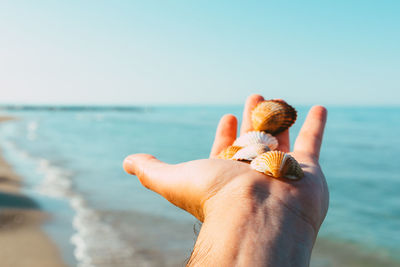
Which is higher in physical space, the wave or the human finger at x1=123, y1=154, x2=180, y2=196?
the human finger at x1=123, y1=154, x2=180, y2=196

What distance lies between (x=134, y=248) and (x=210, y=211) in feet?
13.2

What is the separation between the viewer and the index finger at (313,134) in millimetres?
3902

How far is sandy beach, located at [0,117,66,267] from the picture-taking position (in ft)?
17.3

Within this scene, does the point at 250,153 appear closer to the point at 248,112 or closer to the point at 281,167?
the point at 281,167

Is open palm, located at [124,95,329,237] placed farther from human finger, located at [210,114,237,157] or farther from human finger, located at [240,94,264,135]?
human finger, located at [240,94,264,135]

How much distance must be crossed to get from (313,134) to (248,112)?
1.56 m

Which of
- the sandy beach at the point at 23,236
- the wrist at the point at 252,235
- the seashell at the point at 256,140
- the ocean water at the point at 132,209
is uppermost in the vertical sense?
the seashell at the point at 256,140

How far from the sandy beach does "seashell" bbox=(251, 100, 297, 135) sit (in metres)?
4.05

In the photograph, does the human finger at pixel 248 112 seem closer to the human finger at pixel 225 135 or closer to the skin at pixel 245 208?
the human finger at pixel 225 135

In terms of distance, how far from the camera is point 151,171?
3309 millimetres

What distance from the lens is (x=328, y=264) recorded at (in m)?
6.10

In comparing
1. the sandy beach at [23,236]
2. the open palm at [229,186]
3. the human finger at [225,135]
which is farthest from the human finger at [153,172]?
the sandy beach at [23,236]

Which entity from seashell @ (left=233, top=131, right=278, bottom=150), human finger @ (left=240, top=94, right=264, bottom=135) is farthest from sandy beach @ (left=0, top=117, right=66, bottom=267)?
human finger @ (left=240, top=94, right=264, bottom=135)

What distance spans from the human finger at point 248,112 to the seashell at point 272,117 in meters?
0.31
